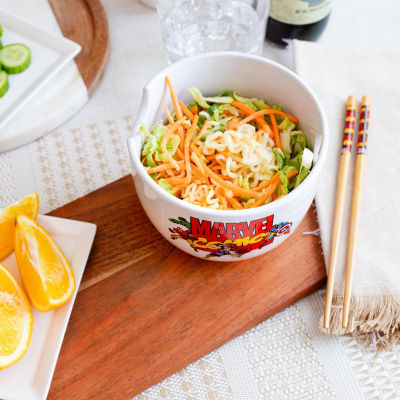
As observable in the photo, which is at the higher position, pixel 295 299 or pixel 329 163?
pixel 329 163

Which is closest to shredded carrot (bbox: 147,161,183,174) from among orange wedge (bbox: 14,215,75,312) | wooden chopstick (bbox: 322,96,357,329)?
orange wedge (bbox: 14,215,75,312)

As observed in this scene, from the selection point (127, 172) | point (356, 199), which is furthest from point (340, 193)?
point (127, 172)

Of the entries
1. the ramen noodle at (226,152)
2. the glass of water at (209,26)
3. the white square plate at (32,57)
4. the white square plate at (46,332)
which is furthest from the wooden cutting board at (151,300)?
the glass of water at (209,26)

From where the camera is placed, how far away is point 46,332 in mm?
819

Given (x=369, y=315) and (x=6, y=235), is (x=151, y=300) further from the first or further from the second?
(x=369, y=315)

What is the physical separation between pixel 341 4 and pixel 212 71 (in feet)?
2.47

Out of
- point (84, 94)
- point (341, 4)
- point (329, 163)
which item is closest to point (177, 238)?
point (329, 163)

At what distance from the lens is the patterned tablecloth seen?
32.9 inches

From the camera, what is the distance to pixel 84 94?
1176 millimetres

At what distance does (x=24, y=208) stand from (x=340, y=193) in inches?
23.9

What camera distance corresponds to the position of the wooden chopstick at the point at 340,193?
85 cm

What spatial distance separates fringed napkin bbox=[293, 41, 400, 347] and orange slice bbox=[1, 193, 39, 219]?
1.81 feet

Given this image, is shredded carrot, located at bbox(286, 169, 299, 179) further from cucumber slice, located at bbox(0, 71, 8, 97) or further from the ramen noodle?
cucumber slice, located at bbox(0, 71, 8, 97)

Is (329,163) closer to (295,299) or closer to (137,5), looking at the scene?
(295,299)
